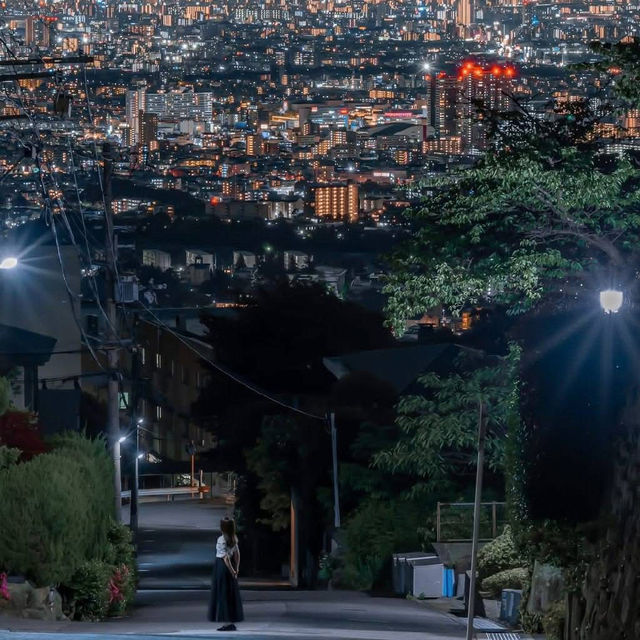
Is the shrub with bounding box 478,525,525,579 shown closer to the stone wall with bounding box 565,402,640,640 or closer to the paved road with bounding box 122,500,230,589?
the stone wall with bounding box 565,402,640,640

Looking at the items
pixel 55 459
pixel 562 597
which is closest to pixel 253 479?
pixel 55 459

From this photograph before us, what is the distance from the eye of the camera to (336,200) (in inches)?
4510

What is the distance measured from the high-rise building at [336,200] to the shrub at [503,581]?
88407 millimetres

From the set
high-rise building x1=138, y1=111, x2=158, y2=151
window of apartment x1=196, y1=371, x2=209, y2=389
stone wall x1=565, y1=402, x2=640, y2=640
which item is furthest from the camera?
high-rise building x1=138, y1=111, x2=158, y2=151

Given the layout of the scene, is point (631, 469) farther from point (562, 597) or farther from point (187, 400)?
point (187, 400)

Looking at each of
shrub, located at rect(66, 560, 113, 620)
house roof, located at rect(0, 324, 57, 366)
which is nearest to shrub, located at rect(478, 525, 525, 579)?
shrub, located at rect(66, 560, 113, 620)

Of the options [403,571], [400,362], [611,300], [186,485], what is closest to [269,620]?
[611,300]

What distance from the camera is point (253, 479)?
38344 mm

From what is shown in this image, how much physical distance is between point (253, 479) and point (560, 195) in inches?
920

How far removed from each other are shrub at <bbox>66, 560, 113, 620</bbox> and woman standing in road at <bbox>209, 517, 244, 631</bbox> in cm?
271

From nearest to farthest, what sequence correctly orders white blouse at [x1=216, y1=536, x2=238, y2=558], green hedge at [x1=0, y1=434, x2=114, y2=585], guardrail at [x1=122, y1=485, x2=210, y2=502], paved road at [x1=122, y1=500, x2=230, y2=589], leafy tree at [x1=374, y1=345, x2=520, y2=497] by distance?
1. white blouse at [x1=216, y1=536, x2=238, y2=558]
2. green hedge at [x1=0, y1=434, x2=114, y2=585]
3. leafy tree at [x1=374, y1=345, x2=520, y2=497]
4. paved road at [x1=122, y1=500, x2=230, y2=589]
5. guardrail at [x1=122, y1=485, x2=210, y2=502]

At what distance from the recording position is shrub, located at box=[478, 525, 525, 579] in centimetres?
1945

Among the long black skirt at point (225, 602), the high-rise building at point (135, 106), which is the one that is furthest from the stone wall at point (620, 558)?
the high-rise building at point (135, 106)

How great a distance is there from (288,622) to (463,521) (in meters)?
7.25
